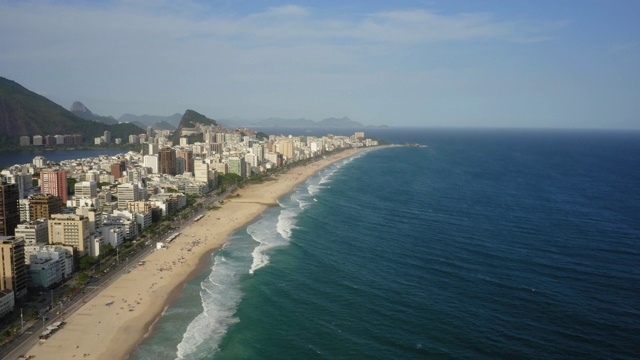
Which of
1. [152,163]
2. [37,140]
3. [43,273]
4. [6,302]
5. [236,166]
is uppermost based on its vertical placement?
[37,140]

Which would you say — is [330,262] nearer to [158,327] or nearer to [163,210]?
[158,327]

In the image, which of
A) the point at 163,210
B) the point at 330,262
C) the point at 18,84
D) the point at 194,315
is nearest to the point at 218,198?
the point at 163,210

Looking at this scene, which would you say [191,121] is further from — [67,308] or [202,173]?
[67,308]

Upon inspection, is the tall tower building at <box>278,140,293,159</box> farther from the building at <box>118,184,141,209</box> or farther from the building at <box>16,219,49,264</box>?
the building at <box>16,219,49,264</box>

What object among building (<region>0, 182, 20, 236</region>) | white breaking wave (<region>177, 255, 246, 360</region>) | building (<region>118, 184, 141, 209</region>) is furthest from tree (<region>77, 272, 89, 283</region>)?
building (<region>118, 184, 141, 209</region>)

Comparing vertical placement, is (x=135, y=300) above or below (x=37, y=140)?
below

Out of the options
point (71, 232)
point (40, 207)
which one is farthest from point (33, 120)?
point (71, 232)

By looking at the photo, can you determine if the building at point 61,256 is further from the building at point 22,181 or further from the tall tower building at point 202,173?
the tall tower building at point 202,173
